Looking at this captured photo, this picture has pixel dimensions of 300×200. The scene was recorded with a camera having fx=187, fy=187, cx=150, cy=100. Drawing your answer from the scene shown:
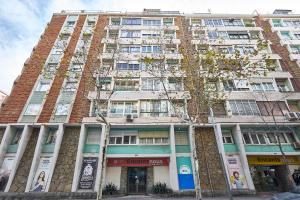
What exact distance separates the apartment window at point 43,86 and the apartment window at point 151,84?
10.5 m

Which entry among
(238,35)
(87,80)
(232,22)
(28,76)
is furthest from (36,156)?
(232,22)

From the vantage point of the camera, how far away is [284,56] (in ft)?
77.0

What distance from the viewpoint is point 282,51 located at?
2405 cm

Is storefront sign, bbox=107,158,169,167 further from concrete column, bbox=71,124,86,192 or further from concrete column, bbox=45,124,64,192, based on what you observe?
concrete column, bbox=45,124,64,192

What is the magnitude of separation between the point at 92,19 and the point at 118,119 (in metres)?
17.8

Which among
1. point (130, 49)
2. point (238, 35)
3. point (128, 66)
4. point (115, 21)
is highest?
point (115, 21)

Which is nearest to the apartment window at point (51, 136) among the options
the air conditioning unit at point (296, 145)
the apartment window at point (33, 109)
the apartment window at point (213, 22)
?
the apartment window at point (33, 109)

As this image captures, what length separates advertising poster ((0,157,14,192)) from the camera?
51.0 feet

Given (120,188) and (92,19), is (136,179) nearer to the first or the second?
(120,188)

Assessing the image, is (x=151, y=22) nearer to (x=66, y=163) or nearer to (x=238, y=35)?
(x=238, y=35)

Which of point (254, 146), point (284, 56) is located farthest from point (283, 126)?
point (284, 56)

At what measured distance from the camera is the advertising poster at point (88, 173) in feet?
51.0

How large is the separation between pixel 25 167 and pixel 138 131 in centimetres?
1023

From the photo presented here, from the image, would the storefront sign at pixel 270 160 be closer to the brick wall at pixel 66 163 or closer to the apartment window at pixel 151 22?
the brick wall at pixel 66 163
